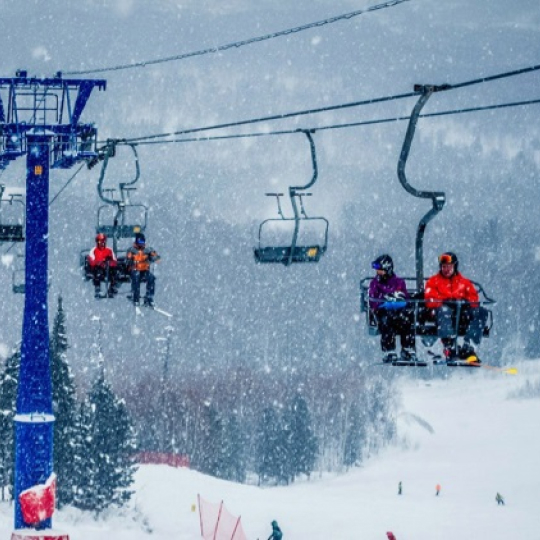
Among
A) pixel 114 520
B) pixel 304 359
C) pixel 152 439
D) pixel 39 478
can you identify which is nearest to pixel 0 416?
pixel 114 520

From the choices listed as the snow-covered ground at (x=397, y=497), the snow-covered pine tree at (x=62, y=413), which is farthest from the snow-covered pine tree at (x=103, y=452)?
the snow-covered ground at (x=397, y=497)

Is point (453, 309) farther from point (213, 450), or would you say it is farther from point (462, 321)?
point (213, 450)

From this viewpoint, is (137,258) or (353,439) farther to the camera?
(353,439)

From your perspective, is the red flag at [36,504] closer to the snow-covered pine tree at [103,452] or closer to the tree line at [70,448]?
the tree line at [70,448]

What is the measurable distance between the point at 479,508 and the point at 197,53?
50.9 meters

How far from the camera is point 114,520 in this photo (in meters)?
39.0

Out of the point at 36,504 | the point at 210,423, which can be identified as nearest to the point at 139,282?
the point at 36,504

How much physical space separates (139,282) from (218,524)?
766 inches

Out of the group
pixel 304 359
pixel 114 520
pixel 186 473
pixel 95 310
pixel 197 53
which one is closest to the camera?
pixel 197 53

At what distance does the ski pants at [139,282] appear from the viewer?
1591cm

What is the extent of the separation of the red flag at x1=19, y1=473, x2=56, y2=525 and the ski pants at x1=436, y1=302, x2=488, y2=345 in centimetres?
516

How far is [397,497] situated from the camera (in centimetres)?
6506

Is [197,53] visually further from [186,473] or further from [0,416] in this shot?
[186,473]

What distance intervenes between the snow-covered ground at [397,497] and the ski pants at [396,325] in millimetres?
→ 19207
